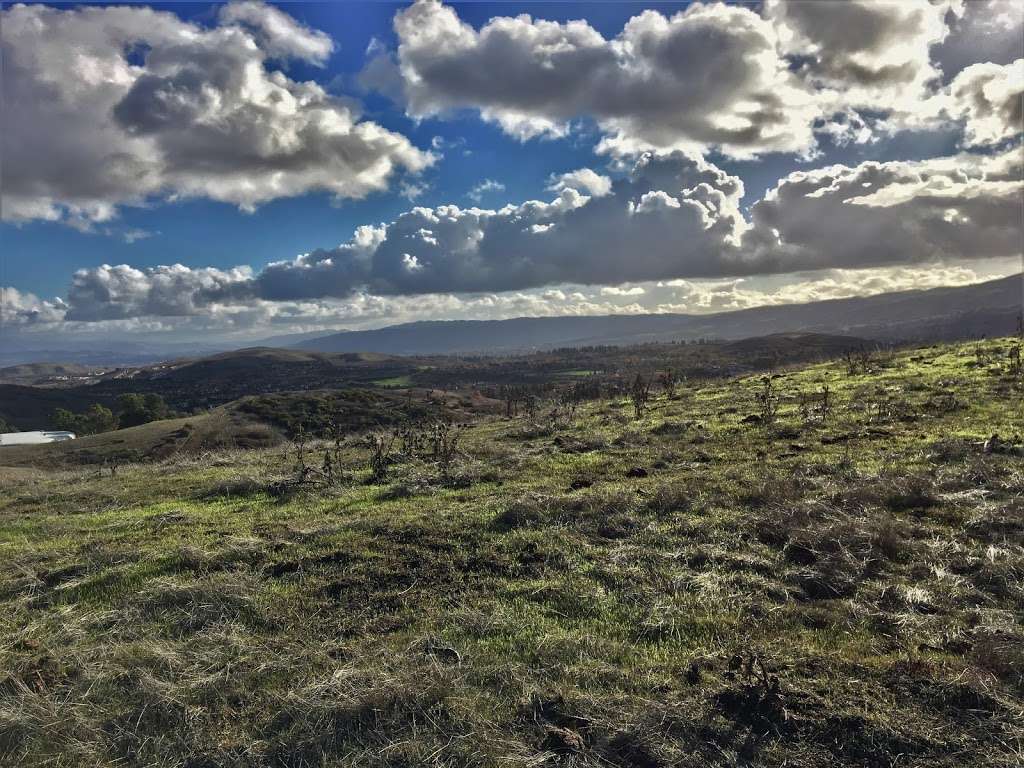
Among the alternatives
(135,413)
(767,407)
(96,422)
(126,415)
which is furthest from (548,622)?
(96,422)

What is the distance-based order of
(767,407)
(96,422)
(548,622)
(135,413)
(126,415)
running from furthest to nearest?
(96,422) → (126,415) → (135,413) → (767,407) → (548,622)

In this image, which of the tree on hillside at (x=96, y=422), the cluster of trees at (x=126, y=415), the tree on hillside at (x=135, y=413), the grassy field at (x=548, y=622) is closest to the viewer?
the grassy field at (x=548, y=622)

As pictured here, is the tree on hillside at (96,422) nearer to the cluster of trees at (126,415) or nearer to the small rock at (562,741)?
the cluster of trees at (126,415)

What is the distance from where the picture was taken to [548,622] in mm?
7422

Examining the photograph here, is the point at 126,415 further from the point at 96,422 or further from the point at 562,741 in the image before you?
the point at 562,741

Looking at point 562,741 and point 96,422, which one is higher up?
point 562,741

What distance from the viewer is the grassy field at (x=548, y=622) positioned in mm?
5297

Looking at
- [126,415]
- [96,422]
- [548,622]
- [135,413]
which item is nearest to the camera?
[548,622]

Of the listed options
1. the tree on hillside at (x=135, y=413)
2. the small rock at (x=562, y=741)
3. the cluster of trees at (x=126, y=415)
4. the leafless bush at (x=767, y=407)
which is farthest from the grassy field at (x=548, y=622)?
the cluster of trees at (x=126, y=415)

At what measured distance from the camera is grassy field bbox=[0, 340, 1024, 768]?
5.30 metres

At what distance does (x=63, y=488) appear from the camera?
21.2 m

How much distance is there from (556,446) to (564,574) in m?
12.3

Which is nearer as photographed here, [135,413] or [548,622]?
[548,622]

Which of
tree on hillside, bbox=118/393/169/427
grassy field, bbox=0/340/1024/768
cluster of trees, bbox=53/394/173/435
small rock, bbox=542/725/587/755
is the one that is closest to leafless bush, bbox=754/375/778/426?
grassy field, bbox=0/340/1024/768
